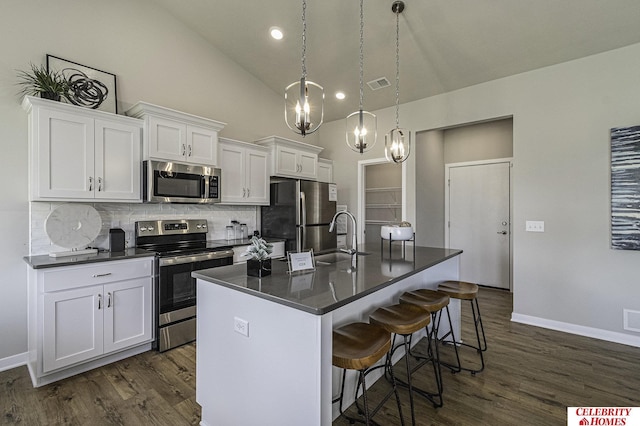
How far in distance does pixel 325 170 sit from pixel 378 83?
169 centimetres

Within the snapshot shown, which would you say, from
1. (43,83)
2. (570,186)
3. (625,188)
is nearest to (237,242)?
(43,83)

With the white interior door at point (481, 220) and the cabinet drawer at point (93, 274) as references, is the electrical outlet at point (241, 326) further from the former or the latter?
the white interior door at point (481, 220)

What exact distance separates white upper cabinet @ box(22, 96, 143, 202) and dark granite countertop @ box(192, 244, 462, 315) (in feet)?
5.45

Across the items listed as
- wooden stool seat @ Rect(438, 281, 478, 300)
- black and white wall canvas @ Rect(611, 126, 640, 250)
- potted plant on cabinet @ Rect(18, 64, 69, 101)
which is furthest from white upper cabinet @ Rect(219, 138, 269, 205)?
black and white wall canvas @ Rect(611, 126, 640, 250)

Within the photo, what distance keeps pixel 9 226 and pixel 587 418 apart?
15.3ft

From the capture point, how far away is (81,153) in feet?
8.76

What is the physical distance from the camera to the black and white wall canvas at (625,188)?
115 inches

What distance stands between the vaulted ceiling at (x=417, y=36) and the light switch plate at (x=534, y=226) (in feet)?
5.83

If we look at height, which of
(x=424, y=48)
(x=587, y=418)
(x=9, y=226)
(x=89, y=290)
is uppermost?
(x=424, y=48)

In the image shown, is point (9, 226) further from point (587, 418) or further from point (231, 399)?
point (587, 418)

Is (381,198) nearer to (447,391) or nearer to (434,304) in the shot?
(434,304)

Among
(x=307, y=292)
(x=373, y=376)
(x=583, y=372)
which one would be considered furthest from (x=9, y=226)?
(x=583, y=372)

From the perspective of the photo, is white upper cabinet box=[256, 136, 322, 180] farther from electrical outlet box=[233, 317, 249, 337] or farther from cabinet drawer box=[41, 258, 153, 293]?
electrical outlet box=[233, 317, 249, 337]

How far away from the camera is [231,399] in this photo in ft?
5.58
